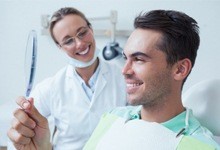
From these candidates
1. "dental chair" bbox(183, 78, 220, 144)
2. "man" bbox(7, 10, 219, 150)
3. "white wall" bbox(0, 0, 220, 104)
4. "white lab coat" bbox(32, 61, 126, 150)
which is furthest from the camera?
"white wall" bbox(0, 0, 220, 104)

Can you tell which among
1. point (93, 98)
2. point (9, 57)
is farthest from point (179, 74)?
point (9, 57)

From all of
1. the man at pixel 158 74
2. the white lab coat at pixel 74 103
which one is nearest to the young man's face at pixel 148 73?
the man at pixel 158 74

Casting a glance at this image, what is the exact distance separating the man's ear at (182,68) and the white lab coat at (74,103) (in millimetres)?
551

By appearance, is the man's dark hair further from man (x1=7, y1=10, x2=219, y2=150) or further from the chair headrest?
the chair headrest

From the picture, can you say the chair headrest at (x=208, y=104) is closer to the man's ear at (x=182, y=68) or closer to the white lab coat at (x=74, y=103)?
the man's ear at (x=182, y=68)

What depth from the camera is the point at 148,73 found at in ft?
3.29

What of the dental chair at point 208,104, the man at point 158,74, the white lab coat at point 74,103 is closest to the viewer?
the man at point 158,74

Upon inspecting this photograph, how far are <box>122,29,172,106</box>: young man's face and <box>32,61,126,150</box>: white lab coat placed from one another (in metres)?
0.50

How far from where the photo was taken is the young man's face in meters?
1.00

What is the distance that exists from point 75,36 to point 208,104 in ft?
2.56

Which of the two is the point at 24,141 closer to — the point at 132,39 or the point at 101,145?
the point at 101,145

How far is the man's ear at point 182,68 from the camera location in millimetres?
1027

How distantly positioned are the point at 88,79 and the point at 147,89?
24.8 inches

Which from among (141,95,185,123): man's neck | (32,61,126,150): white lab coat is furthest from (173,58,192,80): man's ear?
(32,61,126,150): white lab coat
